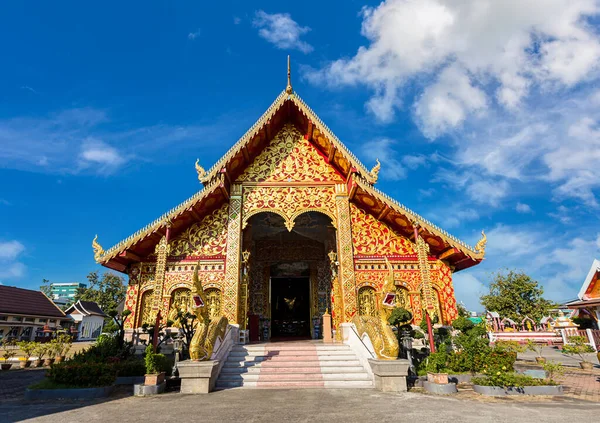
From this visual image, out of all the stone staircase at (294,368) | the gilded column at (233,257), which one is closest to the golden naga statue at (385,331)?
the stone staircase at (294,368)

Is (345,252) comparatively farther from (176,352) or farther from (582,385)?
(582,385)

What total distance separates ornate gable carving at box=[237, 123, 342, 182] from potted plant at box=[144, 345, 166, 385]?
6228 millimetres

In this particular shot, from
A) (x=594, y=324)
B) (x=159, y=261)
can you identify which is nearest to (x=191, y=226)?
(x=159, y=261)

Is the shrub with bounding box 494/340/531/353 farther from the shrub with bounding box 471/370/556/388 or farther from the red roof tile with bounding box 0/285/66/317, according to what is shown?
the red roof tile with bounding box 0/285/66/317

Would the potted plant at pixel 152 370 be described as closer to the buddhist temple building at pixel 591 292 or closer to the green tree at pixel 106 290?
the buddhist temple building at pixel 591 292

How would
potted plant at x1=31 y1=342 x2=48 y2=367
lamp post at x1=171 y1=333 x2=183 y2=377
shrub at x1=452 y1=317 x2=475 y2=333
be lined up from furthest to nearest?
potted plant at x1=31 y1=342 x2=48 y2=367
shrub at x1=452 y1=317 x2=475 y2=333
lamp post at x1=171 y1=333 x2=183 y2=377

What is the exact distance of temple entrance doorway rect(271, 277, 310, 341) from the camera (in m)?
15.7

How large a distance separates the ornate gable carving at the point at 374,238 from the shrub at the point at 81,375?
23.8 ft

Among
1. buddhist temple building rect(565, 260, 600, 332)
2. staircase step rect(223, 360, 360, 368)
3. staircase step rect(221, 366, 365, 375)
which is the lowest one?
staircase step rect(221, 366, 365, 375)

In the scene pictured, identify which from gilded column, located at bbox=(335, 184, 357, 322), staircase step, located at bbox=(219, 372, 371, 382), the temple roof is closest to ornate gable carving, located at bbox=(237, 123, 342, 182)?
the temple roof

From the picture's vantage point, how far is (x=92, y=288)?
38.8m

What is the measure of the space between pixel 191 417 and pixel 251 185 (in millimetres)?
7673

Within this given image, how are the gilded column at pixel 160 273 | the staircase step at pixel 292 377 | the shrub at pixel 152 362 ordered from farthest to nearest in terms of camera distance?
the gilded column at pixel 160 273
the staircase step at pixel 292 377
the shrub at pixel 152 362

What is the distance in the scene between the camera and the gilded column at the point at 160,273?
8.99m
